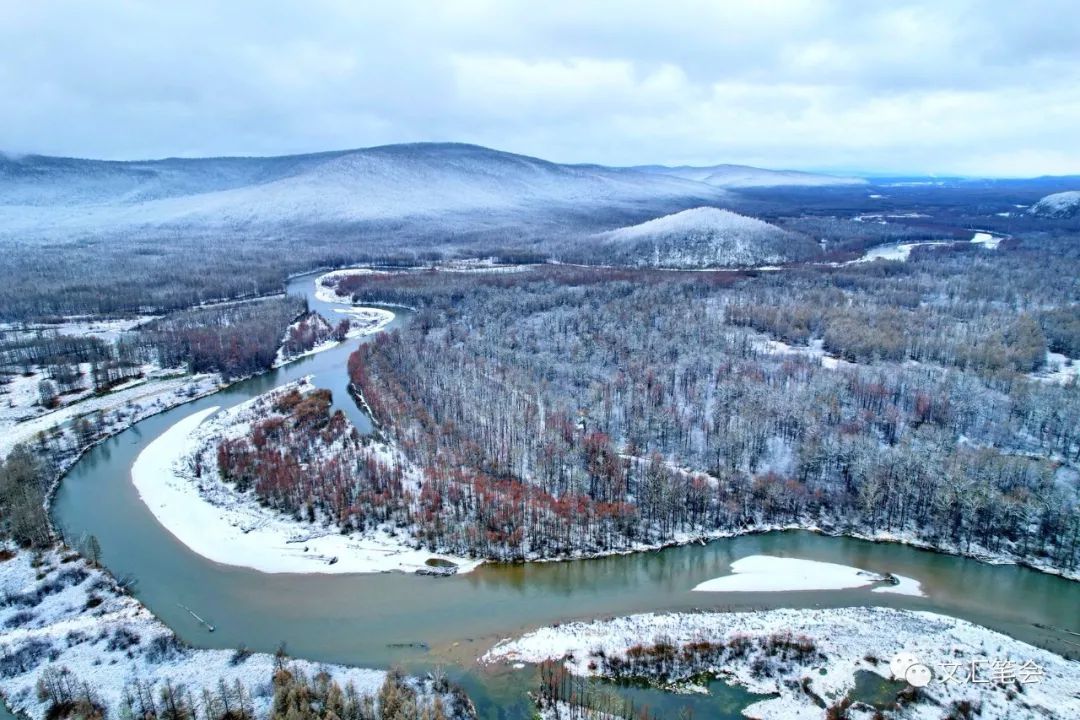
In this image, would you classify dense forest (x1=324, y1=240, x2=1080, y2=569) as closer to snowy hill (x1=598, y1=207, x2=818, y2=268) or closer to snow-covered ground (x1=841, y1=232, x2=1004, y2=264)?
snow-covered ground (x1=841, y1=232, x2=1004, y2=264)

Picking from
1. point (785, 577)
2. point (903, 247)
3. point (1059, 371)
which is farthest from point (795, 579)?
point (903, 247)

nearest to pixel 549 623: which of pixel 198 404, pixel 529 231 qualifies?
pixel 198 404

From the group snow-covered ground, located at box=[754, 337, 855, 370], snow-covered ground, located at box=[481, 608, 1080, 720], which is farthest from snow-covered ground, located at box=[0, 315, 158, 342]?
snow-covered ground, located at box=[754, 337, 855, 370]

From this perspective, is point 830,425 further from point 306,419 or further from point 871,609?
point 306,419

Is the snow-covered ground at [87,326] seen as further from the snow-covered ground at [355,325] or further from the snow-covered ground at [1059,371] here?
the snow-covered ground at [1059,371]

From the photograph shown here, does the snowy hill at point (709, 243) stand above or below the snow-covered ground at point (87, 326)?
above

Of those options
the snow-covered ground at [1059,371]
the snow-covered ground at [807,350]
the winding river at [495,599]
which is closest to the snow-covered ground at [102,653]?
the winding river at [495,599]
